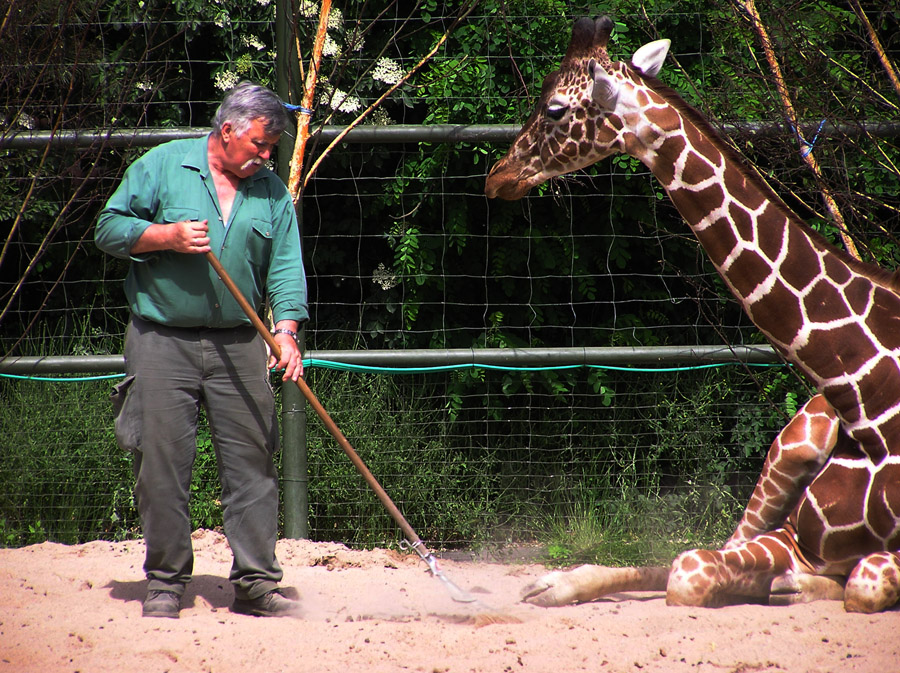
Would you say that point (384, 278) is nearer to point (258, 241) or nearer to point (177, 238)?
point (258, 241)

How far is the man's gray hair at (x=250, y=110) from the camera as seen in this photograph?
305cm

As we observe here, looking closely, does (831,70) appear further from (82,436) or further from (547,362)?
(82,436)

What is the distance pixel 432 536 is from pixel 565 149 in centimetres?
247

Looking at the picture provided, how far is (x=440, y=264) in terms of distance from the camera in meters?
5.71

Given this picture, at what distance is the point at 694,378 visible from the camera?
212 inches

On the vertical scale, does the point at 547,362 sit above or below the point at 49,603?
above

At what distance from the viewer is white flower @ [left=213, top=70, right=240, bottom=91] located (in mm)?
5109

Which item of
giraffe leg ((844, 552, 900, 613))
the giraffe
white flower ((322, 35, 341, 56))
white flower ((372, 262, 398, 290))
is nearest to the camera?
giraffe leg ((844, 552, 900, 613))

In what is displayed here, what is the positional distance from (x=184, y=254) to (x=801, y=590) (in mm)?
2526

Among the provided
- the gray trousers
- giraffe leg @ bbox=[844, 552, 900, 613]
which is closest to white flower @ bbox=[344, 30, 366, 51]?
the gray trousers

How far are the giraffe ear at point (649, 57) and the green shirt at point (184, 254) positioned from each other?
4.99ft

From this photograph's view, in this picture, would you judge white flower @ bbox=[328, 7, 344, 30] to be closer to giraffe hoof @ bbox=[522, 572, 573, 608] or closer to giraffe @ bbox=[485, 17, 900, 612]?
giraffe @ bbox=[485, 17, 900, 612]

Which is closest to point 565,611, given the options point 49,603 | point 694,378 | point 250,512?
point 250,512

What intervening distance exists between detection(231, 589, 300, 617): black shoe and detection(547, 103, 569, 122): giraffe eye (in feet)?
6.97
